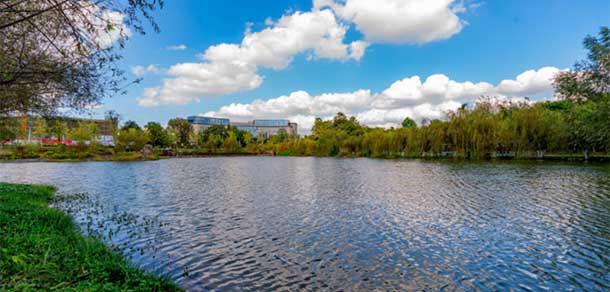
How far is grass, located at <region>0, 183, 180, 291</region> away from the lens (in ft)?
13.8

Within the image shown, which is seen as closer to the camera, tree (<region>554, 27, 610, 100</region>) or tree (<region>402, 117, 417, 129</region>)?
tree (<region>554, 27, 610, 100</region>)

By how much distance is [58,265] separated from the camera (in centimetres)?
490

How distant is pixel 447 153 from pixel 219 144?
2184 inches

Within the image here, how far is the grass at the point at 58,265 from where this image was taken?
4195mm

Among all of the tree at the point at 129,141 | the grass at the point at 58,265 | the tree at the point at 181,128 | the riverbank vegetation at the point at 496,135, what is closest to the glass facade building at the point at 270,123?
the tree at the point at 181,128

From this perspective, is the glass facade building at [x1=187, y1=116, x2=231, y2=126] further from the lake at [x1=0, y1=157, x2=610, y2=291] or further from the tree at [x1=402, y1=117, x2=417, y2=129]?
the lake at [x1=0, y1=157, x2=610, y2=291]

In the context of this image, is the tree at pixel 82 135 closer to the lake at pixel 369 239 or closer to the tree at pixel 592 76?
the lake at pixel 369 239

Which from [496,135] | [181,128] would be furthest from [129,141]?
[496,135]

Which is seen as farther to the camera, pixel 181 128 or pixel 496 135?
pixel 181 128

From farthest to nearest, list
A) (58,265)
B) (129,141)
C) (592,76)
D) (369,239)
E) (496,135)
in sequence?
1. (129,141)
2. (496,135)
3. (592,76)
4. (369,239)
5. (58,265)

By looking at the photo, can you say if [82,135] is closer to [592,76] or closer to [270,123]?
[592,76]

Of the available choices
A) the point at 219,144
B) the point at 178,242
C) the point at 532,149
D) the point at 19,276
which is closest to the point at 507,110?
the point at 532,149

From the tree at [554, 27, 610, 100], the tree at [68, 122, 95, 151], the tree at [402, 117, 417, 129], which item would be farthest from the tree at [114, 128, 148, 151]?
the tree at [402, 117, 417, 129]

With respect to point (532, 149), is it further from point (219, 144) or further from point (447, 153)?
point (219, 144)
